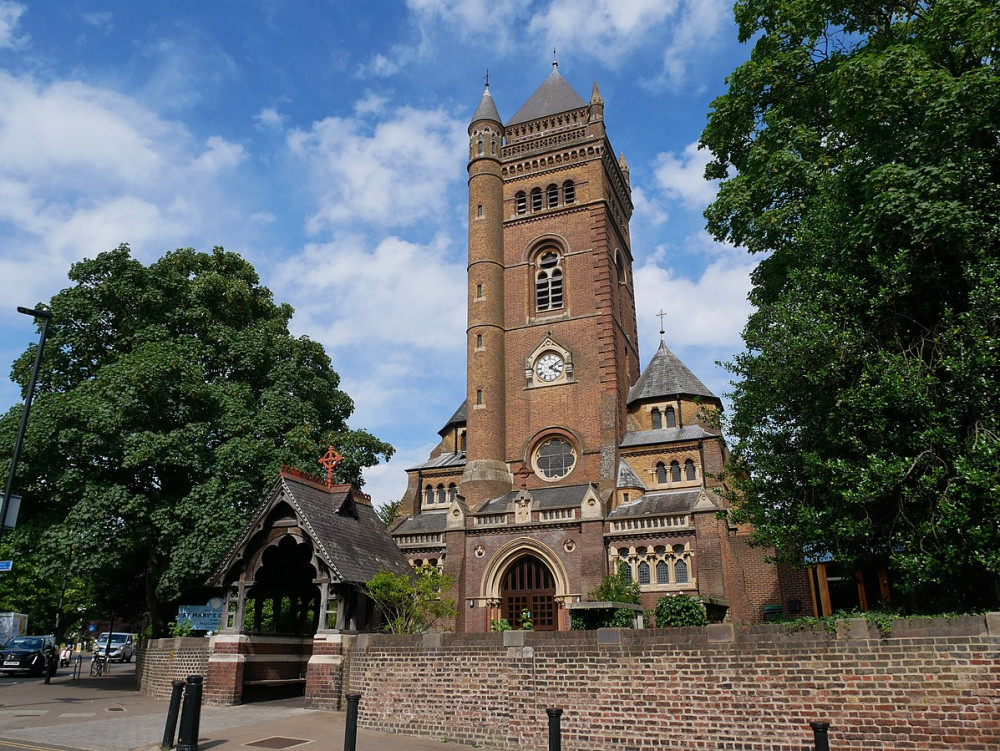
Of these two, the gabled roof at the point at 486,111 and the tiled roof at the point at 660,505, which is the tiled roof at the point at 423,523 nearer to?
the tiled roof at the point at 660,505

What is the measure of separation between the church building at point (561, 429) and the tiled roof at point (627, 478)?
0.07 meters

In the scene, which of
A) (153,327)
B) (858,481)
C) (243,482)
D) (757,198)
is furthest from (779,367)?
(153,327)

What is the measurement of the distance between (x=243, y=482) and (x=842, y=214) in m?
18.9

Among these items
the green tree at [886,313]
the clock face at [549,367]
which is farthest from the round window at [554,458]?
the green tree at [886,313]

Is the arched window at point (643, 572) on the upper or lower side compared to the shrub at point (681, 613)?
upper

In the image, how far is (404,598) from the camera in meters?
17.6

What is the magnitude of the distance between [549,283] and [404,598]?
23.7 metres

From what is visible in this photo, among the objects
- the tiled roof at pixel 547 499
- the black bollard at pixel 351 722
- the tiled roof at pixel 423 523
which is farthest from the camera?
the tiled roof at pixel 423 523

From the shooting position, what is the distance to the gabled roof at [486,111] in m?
41.9

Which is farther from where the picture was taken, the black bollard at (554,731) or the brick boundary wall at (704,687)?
the brick boundary wall at (704,687)

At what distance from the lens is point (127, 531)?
22.4 m

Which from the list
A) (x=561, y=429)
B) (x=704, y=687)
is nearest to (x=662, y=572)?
(x=561, y=429)

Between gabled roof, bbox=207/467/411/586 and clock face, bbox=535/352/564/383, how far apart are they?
1645 cm

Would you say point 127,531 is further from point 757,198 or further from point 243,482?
point 757,198
